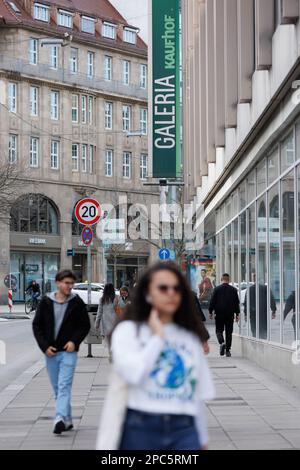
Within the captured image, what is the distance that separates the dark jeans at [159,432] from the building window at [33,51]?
2849 inches

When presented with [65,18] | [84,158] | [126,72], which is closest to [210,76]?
[84,158]

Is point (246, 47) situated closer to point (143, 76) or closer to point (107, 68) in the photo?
point (107, 68)

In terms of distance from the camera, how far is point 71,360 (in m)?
11.1

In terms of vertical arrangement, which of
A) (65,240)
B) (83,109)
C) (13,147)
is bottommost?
(65,240)

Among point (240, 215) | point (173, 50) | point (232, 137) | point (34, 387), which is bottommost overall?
point (34, 387)

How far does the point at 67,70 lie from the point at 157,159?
148ft

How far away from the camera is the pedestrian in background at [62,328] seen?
11023 mm

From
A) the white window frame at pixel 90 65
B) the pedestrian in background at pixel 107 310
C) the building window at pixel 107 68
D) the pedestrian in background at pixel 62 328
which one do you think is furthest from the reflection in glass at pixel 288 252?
the building window at pixel 107 68

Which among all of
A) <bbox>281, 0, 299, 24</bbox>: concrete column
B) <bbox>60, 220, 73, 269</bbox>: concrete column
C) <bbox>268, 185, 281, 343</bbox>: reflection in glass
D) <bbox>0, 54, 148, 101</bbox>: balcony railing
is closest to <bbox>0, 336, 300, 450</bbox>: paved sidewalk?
<bbox>268, 185, 281, 343</bbox>: reflection in glass

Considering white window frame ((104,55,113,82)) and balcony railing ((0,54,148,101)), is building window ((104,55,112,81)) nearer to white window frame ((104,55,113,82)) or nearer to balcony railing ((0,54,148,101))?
white window frame ((104,55,113,82))

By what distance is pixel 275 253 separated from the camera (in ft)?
61.1

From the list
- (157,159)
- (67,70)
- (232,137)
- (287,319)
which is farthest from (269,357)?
(67,70)

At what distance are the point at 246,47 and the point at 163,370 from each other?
563 inches

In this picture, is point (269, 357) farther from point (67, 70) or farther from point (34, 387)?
point (67, 70)
